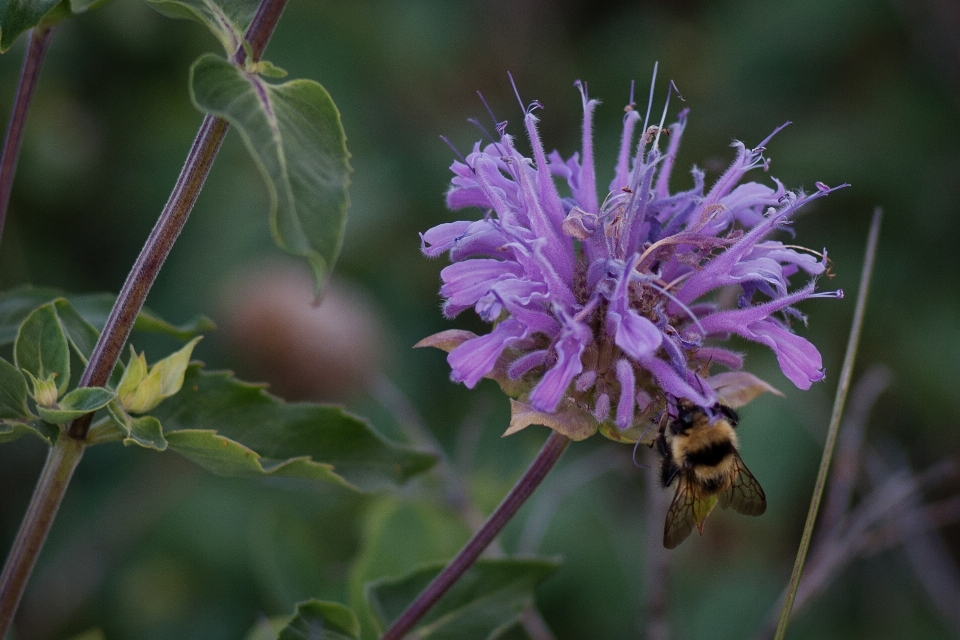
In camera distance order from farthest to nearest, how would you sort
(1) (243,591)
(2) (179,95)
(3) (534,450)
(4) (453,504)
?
(2) (179,95), (1) (243,591), (3) (534,450), (4) (453,504)

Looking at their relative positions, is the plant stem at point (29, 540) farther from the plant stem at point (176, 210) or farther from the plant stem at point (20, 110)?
the plant stem at point (20, 110)

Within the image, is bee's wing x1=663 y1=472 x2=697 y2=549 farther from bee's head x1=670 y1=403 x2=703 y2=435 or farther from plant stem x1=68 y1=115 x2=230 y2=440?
plant stem x1=68 y1=115 x2=230 y2=440

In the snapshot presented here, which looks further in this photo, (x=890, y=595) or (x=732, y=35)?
(x=732, y=35)

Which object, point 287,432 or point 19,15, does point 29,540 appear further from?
point 19,15

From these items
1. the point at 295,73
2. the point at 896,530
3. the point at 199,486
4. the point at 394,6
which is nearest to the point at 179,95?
the point at 295,73

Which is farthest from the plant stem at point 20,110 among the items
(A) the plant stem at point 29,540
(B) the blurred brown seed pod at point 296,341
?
(B) the blurred brown seed pod at point 296,341

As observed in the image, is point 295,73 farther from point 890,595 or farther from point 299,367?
point 890,595

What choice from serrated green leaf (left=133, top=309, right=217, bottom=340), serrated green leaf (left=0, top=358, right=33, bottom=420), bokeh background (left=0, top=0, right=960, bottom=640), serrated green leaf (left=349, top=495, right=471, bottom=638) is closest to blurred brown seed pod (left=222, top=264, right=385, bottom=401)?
bokeh background (left=0, top=0, right=960, bottom=640)

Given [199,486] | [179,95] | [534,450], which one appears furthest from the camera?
[179,95]
